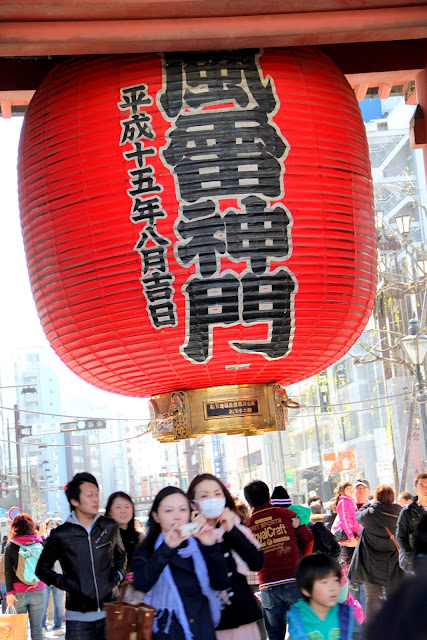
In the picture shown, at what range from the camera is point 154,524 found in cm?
383

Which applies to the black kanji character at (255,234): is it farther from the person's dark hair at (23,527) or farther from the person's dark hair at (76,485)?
the person's dark hair at (23,527)

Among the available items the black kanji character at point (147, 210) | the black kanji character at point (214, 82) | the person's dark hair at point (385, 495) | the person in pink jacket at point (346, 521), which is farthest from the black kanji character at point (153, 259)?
the person in pink jacket at point (346, 521)

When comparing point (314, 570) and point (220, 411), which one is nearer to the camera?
point (314, 570)

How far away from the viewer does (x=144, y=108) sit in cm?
443

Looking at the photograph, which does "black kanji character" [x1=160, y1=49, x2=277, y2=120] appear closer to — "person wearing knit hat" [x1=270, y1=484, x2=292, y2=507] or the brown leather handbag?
the brown leather handbag

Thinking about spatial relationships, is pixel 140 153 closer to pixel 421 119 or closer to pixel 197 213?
pixel 197 213

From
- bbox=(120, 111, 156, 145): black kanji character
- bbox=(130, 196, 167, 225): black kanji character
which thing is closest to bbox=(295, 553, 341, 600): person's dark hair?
bbox=(130, 196, 167, 225): black kanji character

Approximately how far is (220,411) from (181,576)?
1.38m

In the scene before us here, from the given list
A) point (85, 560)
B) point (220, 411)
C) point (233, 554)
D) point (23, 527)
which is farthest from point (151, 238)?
point (23, 527)

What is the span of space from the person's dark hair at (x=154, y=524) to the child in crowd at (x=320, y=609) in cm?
62

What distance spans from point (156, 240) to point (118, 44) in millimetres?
1036

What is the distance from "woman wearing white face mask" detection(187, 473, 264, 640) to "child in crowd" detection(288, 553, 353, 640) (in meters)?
0.41

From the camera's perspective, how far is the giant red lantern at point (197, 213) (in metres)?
4.31

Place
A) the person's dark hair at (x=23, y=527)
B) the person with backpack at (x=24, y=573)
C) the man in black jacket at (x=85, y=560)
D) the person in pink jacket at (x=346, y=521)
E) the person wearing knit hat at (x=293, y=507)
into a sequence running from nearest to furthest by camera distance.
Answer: the man in black jacket at (x=85, y=560)
the person wearing knit hat at (x=293, y=507)
the person with backpack at (x=24, y=573)
the person's dark hair at (x=23, y=527)
the person in pink jacket at (x=346, y=521)
